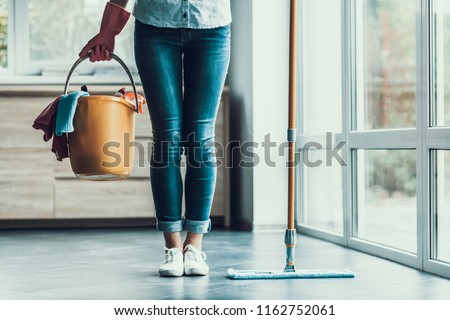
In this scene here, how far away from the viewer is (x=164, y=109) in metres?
2.34

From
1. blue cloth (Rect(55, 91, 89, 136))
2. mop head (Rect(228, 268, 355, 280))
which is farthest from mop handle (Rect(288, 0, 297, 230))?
blue cloth (Rect(55, 91, 89, 136))

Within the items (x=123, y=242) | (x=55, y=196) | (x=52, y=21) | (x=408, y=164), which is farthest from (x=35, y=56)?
(x=408, y=164)

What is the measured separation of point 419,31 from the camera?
2543mm

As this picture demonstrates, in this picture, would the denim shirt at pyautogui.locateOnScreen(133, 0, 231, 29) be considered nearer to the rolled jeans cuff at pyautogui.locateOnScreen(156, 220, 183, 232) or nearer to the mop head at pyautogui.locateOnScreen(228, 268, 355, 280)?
the rolled jeans cuff at pyautogui.locateOnScreen(156, 220, 183, 232)

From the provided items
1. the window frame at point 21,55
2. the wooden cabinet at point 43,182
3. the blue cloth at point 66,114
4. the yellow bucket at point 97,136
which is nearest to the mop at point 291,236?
the yellow bucket at point 97,136

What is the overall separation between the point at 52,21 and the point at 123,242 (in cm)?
186

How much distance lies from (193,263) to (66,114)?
63 cm

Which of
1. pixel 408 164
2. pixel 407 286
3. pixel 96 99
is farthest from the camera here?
pixel 408 164

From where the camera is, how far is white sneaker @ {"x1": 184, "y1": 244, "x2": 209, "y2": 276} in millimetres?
2404

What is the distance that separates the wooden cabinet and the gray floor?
14.6 inches

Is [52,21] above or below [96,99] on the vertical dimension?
above

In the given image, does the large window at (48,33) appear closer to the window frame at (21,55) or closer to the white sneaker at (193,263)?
the window frame at (21,55)

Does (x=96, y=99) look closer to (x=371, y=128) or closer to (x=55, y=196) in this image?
(x=371, y=128)

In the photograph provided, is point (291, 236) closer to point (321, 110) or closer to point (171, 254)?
point (171, 254)
